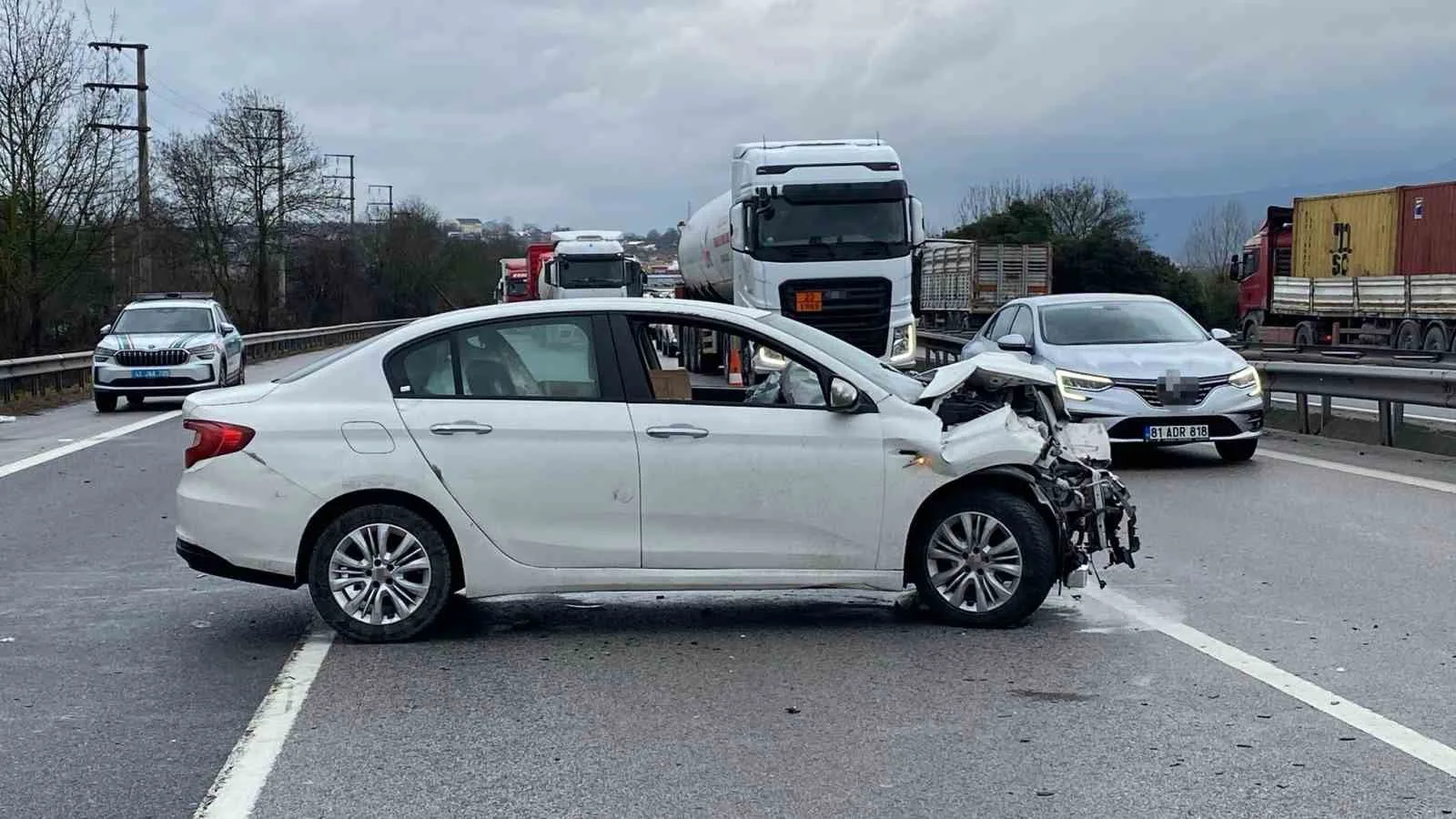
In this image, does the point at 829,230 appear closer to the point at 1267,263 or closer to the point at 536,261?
the point at 1267,263

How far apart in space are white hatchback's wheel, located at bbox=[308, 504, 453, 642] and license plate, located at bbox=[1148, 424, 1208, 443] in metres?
8.23

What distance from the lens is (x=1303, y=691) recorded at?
20.7 feet

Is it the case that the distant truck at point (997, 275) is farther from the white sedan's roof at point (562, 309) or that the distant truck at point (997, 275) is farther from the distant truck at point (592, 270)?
the white sedan's roof at point (562, 309)

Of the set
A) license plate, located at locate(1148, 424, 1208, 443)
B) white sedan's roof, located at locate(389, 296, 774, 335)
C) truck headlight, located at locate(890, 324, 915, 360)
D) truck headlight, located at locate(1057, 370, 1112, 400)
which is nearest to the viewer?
white sedan's roof, located at locate(389, 296, 774, 335)

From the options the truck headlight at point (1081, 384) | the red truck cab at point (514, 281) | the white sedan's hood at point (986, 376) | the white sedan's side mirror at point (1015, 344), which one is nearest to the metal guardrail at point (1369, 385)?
the white sedan's side mirror at point (1015, 344)

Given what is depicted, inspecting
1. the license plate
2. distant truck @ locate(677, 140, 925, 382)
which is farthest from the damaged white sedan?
distant truck @ locate(677, 140, 925, 382)

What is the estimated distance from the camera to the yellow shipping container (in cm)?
3606

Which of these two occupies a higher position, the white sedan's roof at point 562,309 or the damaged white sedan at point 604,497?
the white sedan's roof at point 562,309

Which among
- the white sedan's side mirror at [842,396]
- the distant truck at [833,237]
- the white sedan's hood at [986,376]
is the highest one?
the distant truck at [833,237]

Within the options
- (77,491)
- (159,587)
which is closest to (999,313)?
(77,491)

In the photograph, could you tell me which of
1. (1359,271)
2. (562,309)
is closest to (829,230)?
(562,309)

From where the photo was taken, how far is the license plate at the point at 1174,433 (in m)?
13.9

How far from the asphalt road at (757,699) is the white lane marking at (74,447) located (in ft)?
22.7

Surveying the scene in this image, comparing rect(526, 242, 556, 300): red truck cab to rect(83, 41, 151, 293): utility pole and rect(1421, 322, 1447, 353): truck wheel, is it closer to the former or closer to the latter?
rect(83, 41, 151, 293): utility pole
